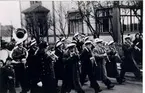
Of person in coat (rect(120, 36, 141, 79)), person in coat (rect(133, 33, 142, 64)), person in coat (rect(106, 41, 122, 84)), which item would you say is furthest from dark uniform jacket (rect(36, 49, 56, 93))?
person in coat (rect(133, 33, 142, 64))

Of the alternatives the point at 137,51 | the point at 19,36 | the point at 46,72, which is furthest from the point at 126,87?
the point at 19,36

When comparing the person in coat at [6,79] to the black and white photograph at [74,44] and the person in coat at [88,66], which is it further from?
the person in coat at [88,66]

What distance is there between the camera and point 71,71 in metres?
3.48

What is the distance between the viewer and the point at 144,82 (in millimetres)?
3449

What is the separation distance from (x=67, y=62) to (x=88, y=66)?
0.97 feet

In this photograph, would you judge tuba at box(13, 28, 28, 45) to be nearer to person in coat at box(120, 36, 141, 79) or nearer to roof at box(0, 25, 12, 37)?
roof at box(0, 25, 12, 37)

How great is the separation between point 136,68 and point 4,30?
1.91 m

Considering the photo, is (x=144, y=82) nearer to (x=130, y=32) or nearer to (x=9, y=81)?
(x=130, y=32)

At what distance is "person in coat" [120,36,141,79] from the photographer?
11.4ft

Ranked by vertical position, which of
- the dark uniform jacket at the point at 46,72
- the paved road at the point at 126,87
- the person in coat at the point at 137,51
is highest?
the person in coat at the point at 137,51

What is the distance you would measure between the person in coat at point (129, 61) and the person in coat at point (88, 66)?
0.40 meters

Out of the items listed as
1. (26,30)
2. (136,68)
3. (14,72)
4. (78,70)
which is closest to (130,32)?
(136,68)

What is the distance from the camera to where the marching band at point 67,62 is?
3.42 m

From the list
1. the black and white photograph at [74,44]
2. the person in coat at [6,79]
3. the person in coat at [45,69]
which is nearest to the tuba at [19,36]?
the black and white photograph at [74,44]
